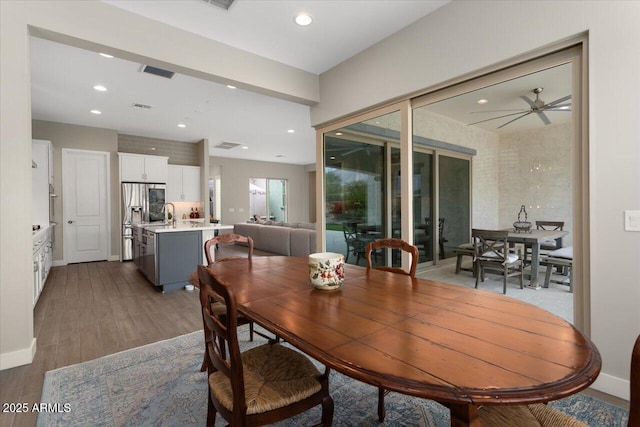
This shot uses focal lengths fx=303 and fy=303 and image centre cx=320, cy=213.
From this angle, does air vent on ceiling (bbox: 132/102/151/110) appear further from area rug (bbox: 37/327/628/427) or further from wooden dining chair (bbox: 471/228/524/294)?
wooden dining chair (bbox: 471/228/524/294)

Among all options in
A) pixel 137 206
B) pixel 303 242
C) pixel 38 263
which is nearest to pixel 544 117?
pixel 303 242

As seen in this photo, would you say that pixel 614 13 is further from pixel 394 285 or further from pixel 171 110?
pixel 171 110

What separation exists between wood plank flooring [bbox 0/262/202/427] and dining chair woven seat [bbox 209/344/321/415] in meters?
1.38

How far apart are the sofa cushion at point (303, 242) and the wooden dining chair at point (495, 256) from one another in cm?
315

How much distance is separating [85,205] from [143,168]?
54.3 inches

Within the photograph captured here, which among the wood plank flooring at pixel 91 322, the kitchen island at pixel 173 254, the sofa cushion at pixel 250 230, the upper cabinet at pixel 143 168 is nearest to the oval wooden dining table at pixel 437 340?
the wood plank flooring at pixel 91 322

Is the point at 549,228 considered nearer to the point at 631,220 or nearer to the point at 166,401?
the point at 631,220

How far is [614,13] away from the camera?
183cm

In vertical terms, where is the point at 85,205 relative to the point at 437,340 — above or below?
above

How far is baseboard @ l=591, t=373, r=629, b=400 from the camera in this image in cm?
187

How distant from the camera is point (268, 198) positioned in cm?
1166

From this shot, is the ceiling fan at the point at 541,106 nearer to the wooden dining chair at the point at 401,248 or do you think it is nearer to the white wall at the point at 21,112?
the wooden dining chair at the point at 401,248

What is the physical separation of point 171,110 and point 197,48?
285cm

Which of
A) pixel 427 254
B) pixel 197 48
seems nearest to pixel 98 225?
pixel 197 48
